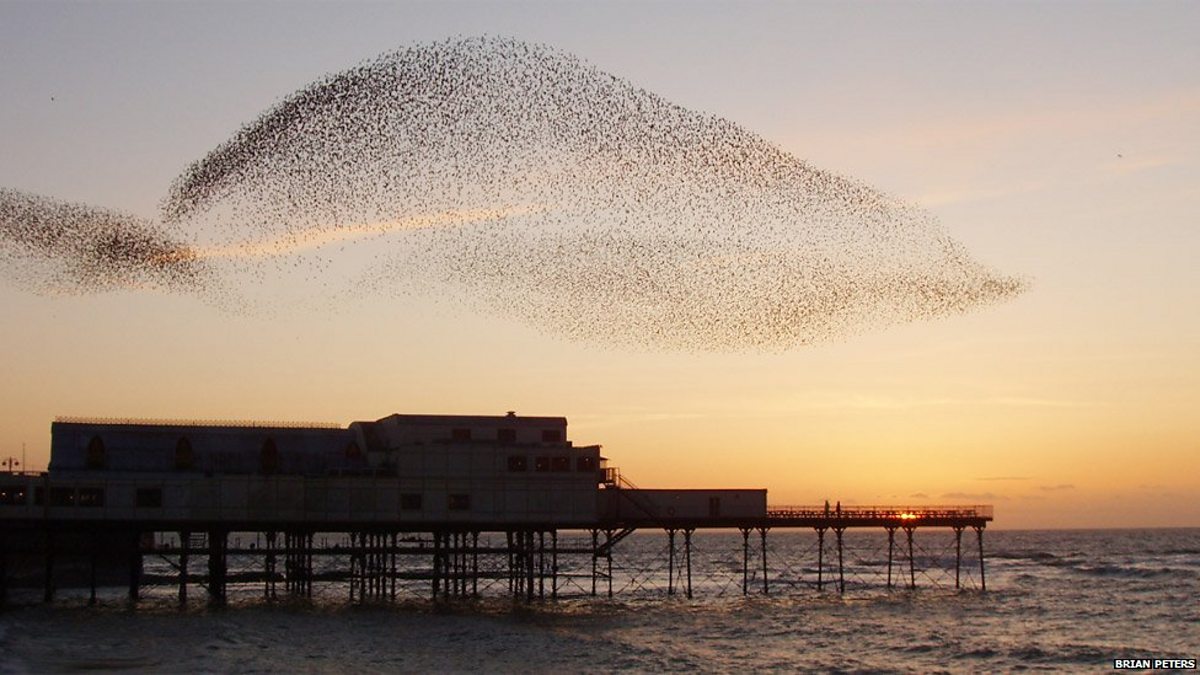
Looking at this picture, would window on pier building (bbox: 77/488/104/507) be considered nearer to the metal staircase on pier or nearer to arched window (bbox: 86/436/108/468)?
arched window (bbox: 86/436/108/468)

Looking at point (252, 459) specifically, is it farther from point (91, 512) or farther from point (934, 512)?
point (934, 512)

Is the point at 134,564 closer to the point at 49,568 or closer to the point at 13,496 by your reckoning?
the point at 49,568

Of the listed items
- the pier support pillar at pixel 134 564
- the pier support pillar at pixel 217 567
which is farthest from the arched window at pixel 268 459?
the pier support pillar at pixel 134 564

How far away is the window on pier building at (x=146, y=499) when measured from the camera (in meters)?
72.9

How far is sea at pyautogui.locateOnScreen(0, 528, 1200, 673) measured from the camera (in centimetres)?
5575

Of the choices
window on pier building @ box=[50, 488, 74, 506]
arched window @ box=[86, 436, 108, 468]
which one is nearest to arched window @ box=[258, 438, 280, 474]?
arched window @ box=[86, 436, 108, 468]

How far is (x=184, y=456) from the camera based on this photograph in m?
75.1

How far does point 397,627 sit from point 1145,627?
41.7m

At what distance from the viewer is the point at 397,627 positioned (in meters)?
67.5

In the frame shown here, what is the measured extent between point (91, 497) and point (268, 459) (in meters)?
9.20

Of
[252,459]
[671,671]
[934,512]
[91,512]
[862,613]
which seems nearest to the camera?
[671,671]

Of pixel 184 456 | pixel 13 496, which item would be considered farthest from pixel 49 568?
pixel 184 456

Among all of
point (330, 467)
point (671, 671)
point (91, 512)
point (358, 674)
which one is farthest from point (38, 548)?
point (671, 671)

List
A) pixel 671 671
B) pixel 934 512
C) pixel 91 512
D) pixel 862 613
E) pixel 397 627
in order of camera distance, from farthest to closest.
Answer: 1. pixel 934 512
2. pixel 862 613
3. pixel 91 512
4. pixel 397 627
5. pixel 671 671
